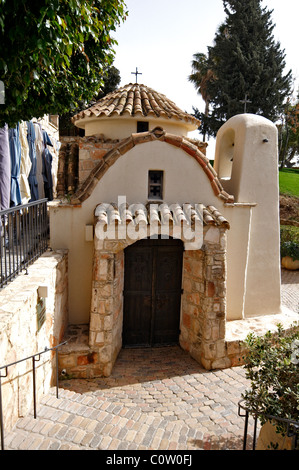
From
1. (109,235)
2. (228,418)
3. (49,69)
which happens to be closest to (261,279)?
(228,418)

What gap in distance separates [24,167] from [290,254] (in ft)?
43.9

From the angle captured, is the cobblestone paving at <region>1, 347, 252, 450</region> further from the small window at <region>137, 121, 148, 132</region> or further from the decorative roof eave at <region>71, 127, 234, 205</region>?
the small window at <region>137, 121, 148, 132</region>

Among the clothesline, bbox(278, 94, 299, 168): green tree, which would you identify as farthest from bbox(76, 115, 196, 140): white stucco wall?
bbox(278, 94, 299, 168): green tree

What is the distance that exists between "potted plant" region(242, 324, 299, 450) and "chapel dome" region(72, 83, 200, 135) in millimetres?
6343

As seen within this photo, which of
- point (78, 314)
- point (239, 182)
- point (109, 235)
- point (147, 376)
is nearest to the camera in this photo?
point (109, 235)

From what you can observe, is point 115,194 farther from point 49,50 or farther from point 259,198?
point 259,198

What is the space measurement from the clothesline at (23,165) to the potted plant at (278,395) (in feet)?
17.8

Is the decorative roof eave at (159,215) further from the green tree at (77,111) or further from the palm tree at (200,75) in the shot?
the palm tree at (200,75)

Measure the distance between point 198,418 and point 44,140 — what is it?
8.86m

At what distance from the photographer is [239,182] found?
8.77 m

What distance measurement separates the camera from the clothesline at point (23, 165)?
6.34 m

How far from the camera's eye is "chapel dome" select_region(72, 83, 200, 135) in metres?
8.37

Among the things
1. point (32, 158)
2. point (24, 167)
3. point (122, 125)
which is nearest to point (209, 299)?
point (122, 125)

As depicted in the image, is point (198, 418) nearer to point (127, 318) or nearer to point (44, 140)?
point (127, 318)
